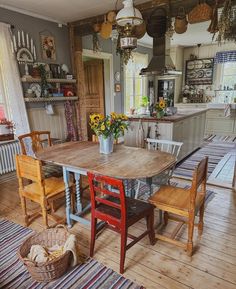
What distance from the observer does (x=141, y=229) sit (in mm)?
2307

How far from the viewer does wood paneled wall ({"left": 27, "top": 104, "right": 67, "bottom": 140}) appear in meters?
3.84

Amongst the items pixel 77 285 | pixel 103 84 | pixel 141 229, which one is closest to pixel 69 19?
pixel 103 84

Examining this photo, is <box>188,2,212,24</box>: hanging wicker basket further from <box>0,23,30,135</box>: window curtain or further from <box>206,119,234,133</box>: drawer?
<box>206,119,234,133</box>: drawer

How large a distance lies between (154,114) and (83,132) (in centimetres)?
156

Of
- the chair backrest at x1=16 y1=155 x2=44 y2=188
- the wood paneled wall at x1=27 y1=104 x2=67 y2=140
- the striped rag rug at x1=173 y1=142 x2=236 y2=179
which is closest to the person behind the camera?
the chair backrest at x1=16 y1=155 x2=44 y2=188

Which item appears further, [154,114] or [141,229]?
[154,114]

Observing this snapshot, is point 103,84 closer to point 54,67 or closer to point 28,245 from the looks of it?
point 54,67

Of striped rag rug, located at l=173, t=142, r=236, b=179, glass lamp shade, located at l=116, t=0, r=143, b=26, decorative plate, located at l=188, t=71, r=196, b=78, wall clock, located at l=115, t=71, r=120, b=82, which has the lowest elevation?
striped rag rug, located at l=173, t=142, r=236, b=179

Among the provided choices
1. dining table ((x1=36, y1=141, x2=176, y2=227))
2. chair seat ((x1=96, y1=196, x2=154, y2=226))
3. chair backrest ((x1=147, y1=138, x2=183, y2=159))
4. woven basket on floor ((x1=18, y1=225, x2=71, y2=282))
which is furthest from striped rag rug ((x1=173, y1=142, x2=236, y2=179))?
woven basket on floor ((x1=18, y1=225, x2=71, y2=282))

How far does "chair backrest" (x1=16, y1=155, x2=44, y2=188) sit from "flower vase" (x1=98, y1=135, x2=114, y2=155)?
644 millimetres

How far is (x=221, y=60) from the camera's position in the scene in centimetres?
638

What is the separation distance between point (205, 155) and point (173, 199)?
310cm

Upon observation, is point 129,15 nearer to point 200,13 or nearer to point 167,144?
point 200,13

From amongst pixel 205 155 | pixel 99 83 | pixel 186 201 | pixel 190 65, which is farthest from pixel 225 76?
pixel 186 201
